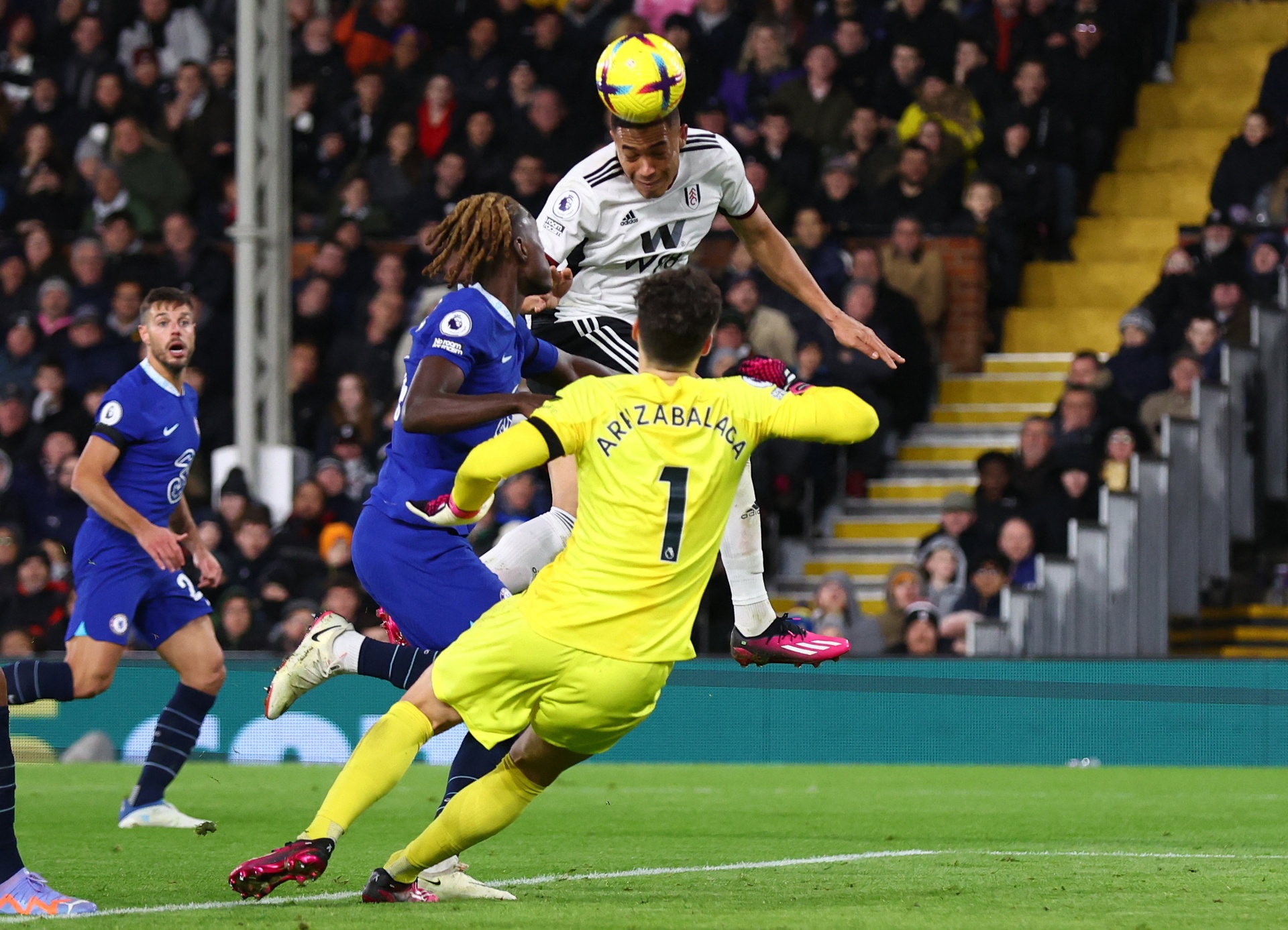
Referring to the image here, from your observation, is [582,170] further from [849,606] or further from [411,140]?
[411,140]

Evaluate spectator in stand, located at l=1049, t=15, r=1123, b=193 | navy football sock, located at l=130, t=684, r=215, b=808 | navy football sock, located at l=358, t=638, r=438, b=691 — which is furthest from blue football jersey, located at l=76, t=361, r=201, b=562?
spectator in stand, located at l=1049, t=15, r=1123, b=193

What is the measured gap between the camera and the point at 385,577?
22.4ft

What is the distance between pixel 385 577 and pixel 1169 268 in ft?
32.5

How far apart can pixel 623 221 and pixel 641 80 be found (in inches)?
25.1

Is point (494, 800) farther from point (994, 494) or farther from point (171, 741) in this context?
point (994, 494)

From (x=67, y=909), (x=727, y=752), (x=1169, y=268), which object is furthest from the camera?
(x=1169, y=268)

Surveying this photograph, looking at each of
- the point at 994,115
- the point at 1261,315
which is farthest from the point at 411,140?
the point at 1261,315

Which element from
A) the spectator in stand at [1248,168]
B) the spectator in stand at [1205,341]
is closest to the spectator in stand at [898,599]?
the spectator in stand at [1205,341]

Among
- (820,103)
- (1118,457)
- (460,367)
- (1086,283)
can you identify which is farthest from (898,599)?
(460,367)

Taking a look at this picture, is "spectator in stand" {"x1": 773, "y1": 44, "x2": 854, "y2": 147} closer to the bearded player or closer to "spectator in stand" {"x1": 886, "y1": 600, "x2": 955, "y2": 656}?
"spectator in stand" {"x1": 886, "y1": 600, "x2": 955, "y2": 656}

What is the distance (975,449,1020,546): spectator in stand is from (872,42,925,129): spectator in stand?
12.7ft

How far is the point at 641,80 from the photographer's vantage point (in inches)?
280

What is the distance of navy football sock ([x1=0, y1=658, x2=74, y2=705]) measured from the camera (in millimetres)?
9203

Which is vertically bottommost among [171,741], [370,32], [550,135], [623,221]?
[171,741]
